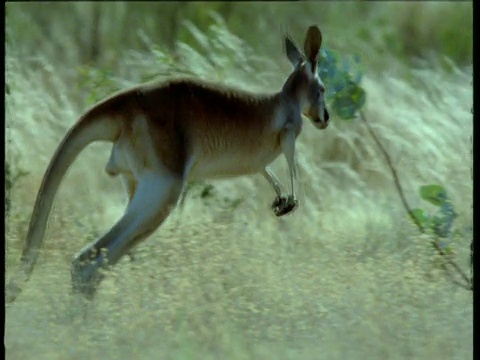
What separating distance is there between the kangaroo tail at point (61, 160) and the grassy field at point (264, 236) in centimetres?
20

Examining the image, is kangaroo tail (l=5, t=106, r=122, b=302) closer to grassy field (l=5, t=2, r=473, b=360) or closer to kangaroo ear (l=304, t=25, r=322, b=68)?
grassy field (l=5, t=2, r=473, b=360)

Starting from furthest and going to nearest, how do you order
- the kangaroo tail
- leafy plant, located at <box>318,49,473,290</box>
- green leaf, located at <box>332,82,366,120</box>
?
green leaf, located at <box>332,82,366,120</box>, leafy plant, located at <box>318,49,473,290</box>, the kangaroo tail

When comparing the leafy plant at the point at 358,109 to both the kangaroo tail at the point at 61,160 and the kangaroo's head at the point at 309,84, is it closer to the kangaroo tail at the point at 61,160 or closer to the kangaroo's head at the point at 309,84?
the kangaroo's head at the point at 309,84

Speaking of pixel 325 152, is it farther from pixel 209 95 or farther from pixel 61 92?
pixel 209 95

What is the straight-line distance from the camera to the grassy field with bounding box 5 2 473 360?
5863mm

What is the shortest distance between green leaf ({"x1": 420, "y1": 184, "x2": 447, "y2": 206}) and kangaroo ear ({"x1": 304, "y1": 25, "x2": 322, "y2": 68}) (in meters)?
1.15

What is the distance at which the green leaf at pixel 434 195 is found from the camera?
23.5ft

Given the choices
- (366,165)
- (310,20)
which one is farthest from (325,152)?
(310,20)

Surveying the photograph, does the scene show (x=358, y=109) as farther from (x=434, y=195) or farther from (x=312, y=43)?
(x=312, y=43)

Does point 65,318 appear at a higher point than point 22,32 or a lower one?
lower

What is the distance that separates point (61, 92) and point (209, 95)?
2.97 m

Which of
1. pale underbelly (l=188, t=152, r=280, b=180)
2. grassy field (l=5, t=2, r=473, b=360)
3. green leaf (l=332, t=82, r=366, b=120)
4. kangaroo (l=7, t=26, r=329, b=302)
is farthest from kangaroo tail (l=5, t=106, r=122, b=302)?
green leaf (l=332, t=82, r=366, b=120)

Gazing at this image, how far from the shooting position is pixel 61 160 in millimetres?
5996

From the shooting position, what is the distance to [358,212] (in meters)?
8.05
